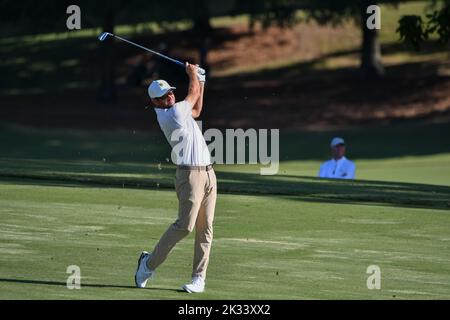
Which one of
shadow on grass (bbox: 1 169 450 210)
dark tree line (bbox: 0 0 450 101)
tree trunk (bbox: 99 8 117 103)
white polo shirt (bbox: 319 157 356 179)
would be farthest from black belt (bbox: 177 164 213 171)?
tree trunk (bbox: 99 8 117 103)

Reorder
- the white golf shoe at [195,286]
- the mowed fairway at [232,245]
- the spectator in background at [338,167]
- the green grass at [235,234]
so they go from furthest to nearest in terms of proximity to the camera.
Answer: the spectator in background at [338,167], the green grass at [235,234], the mowed fairway at [232,245], the white golf shoe at [195,286]

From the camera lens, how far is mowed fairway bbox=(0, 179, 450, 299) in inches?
468

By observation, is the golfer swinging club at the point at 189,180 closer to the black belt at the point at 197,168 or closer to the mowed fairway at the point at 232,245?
the black belt at the point at 197,168

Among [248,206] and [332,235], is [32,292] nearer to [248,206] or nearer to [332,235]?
[332,235]

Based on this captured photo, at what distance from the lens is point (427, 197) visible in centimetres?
1897

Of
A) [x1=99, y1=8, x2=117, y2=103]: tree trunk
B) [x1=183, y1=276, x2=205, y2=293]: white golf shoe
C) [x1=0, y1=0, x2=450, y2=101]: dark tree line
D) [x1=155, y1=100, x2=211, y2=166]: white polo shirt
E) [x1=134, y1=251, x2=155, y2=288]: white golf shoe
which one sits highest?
[x1=0, y1=0, x2=450, y2=101]: dark tree line

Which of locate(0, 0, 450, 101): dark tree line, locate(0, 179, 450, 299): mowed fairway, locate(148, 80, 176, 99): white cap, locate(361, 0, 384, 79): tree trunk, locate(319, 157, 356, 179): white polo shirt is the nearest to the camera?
locate(148, 80, 176, 99): white cap

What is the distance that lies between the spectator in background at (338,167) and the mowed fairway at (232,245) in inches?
160

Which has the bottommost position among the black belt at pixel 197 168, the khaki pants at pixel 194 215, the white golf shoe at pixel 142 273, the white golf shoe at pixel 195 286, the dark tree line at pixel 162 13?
the white golf shoe at pixel 195 286

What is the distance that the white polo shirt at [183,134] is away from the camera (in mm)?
11531

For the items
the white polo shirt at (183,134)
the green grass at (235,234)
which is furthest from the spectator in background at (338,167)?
the white polo shirt at (183,134)

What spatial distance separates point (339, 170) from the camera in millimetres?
22797

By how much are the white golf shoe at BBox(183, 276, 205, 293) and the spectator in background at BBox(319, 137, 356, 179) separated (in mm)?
10922

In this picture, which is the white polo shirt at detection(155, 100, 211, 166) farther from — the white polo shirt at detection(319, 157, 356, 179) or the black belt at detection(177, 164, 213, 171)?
the white polo shirt at detection(319, 157, 356, 179)
